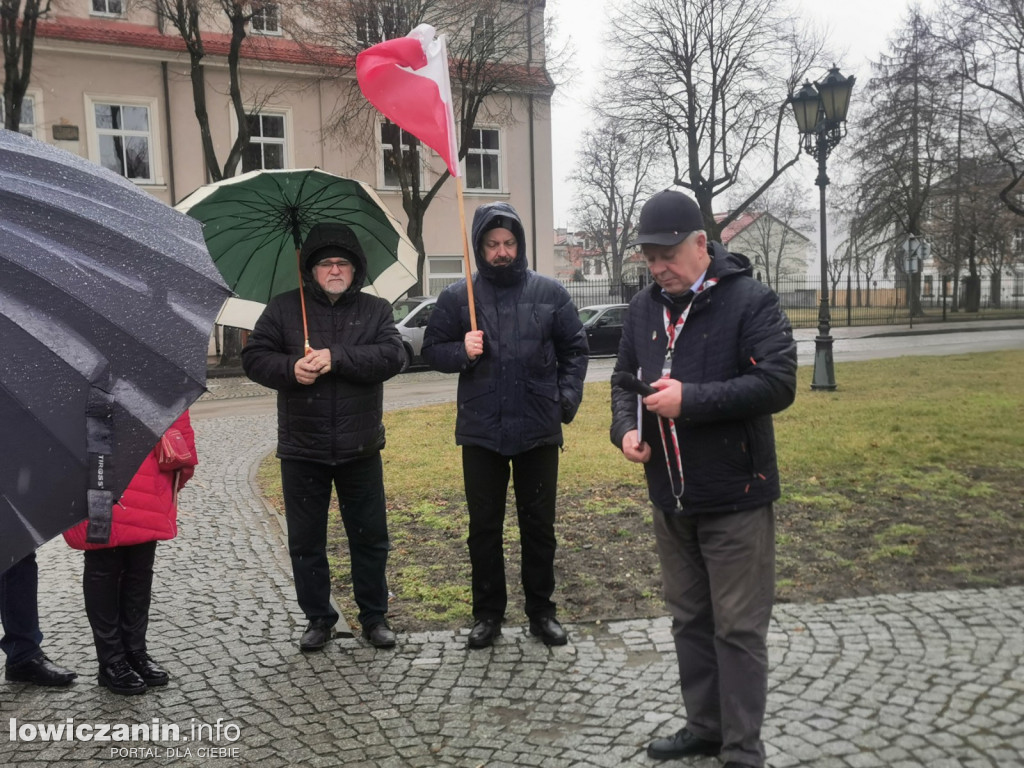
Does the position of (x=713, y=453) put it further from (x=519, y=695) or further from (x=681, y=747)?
(x=519, y=695)

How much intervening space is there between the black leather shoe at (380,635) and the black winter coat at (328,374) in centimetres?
86

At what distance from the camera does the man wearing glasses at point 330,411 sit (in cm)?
420

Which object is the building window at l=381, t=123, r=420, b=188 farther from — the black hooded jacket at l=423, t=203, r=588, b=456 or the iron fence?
the black hooded jacket at l=423, t=203, r=588, b=456

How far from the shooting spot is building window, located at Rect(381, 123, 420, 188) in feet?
85.3

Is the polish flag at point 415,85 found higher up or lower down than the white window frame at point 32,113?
lower down

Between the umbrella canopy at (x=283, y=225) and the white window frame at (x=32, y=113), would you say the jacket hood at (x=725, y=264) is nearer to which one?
the umbrella canopy at (x=283, y=225)

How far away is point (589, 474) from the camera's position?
809cm

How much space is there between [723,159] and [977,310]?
18969 mm

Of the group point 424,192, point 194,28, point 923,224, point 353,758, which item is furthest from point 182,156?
point 923,224

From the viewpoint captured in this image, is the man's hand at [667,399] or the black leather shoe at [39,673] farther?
the black leather shoe at [39,673]

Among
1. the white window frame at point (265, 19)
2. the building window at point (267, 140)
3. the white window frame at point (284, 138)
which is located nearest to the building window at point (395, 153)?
the white window frame at point (284, 138)

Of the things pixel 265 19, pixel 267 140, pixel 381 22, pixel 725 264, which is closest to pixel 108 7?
pixel 267 140

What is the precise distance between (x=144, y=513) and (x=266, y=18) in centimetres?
2128

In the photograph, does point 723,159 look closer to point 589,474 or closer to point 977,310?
point 977,310
